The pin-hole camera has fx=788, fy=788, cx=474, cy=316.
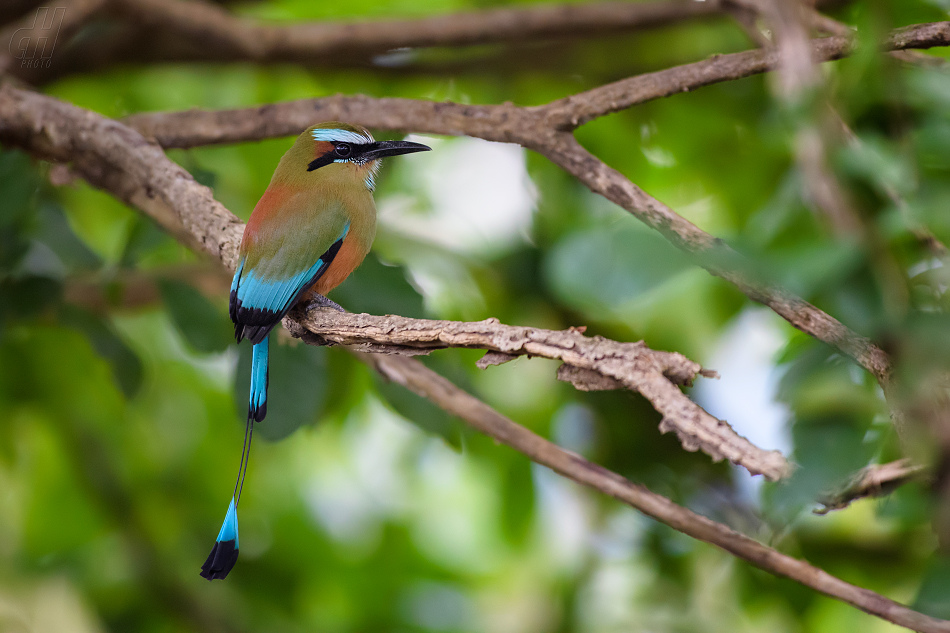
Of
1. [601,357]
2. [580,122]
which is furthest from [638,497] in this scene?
[580,122]

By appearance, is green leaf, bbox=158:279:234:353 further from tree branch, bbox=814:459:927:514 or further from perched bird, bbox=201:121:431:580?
tree branch, bbox=814:459:927:514

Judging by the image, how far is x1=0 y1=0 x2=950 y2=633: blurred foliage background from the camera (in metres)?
2.21

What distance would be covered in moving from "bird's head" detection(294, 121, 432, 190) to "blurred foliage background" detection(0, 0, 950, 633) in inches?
11.0

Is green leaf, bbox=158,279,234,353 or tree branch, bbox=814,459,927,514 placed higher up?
tree branch, bbox=814,459,927,514

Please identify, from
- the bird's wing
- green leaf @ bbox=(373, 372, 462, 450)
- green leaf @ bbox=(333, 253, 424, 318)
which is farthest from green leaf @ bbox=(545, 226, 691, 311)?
green leaf @ bbox=(373, 372, 462, 450)

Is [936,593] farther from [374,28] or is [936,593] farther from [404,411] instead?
[374,28]

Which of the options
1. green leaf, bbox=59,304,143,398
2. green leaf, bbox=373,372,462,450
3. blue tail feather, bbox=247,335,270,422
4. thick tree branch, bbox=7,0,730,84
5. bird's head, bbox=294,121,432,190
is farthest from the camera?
thick tree branch, bbox=7,0,730,84

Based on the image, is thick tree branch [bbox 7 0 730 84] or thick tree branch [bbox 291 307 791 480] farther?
thick tree branch [bbox 7 0 730 84]

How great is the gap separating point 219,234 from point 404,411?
26.7 inches

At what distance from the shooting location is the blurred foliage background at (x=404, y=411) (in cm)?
221

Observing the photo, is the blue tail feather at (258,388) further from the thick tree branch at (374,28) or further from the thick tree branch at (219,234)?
the thick tree branch at (374,28)

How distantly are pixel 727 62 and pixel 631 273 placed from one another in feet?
2.95

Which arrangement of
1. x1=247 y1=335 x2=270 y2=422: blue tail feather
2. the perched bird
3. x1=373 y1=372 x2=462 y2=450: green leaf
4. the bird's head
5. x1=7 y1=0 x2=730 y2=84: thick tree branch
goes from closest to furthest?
the perched bird
x1=247 y1=335 x2=270 y2=422: blue tail feather
the bird's head
x1=373 y1=372 x2=462 y2=450: green leaf
x1=7 y1=0 x2=730 y2=84: thick tree branch

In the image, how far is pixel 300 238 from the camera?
5.04ft
